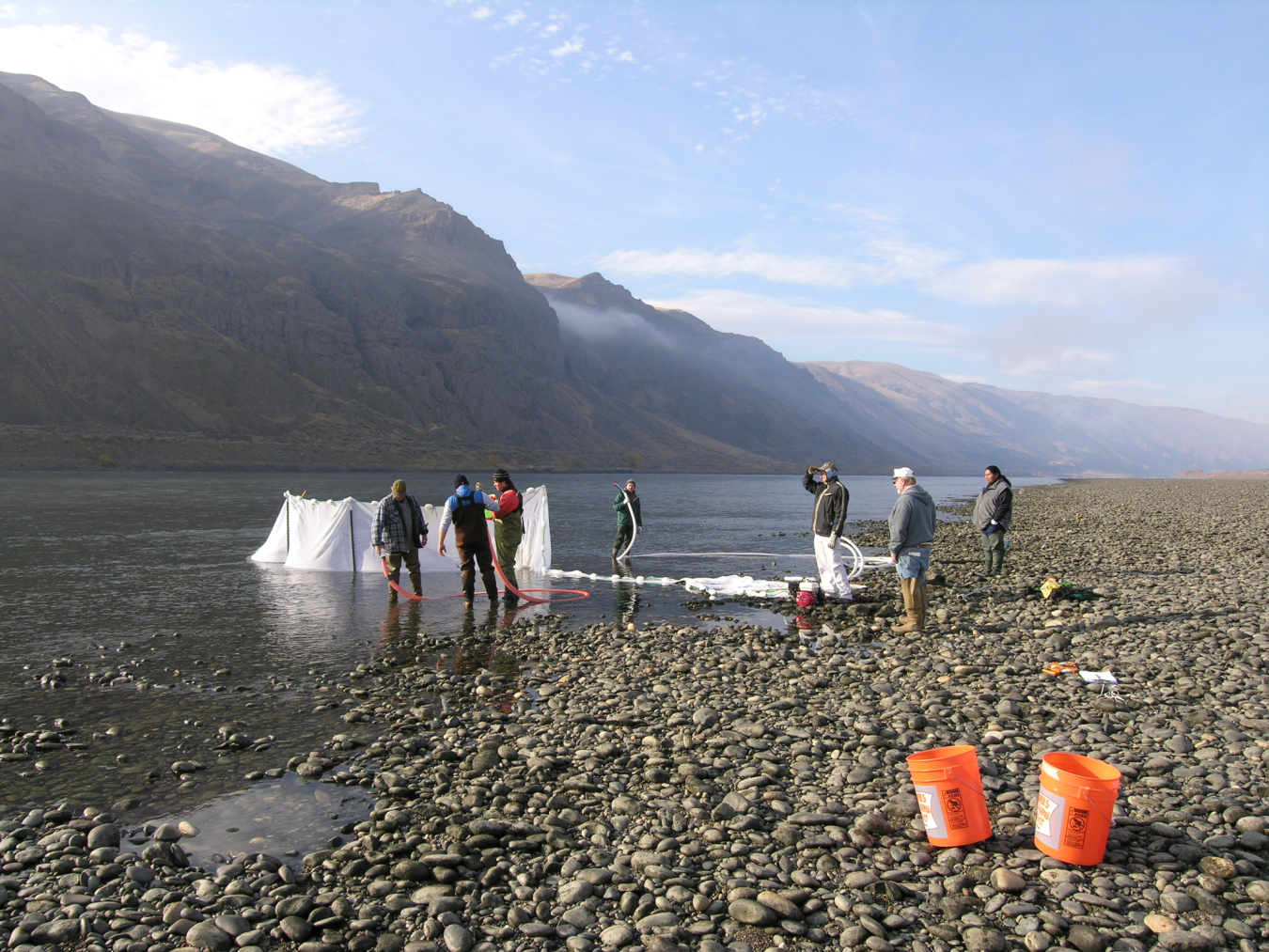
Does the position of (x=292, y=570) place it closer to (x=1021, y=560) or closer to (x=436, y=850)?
(x=436, y=850)

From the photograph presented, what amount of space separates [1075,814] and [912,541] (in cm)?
609

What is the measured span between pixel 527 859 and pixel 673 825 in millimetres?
1024

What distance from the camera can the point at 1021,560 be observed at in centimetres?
1853

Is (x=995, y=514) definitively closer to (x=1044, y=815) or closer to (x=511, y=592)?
(x=511, y=592)

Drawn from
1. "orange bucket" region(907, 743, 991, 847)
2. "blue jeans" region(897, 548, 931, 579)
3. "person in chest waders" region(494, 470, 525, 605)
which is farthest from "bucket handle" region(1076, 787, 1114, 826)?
"person in chest waders" region(494, 470, 525, 605)

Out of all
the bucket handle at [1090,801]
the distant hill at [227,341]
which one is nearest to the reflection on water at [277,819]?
the bucket handle at [1090,801]

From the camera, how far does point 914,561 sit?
10.4 m

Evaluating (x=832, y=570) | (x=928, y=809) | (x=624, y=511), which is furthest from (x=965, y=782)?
(x=624, y=511)

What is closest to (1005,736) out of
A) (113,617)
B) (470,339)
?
(113,617)

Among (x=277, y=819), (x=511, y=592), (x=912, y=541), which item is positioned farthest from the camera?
(x=511, y=592)

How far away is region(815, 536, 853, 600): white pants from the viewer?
12.8m

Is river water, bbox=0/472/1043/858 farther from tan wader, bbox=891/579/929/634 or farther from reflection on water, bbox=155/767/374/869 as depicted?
tan wader, bbox=891/579/929/634

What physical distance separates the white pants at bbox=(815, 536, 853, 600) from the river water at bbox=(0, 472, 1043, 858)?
1344mm

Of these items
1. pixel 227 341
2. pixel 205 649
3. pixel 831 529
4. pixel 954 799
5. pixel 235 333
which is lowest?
pixel 205 649
